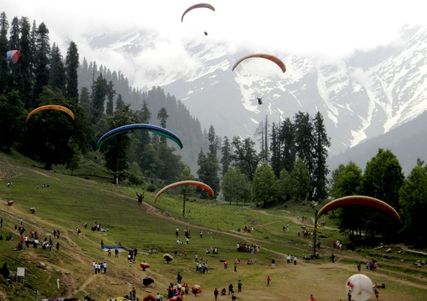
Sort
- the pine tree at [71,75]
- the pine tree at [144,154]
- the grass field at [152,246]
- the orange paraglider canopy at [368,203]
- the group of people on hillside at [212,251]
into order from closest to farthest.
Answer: the grass field at [152,246] → the orange paraglider canopy at [368,203] → the group of people on hillside at [212,251] → the pine tree at [71,75] → the pine tree at [144,154]

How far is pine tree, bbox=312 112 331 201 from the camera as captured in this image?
109m

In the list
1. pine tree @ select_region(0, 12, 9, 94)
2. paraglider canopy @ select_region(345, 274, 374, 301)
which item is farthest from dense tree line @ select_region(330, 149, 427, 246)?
pine tree @ select_region(0, 12, 9, 94)

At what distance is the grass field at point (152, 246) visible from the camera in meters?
39.0

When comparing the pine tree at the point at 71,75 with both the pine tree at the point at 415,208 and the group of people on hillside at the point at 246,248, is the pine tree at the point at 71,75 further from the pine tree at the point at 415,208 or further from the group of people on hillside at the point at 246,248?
the pine tree at the point at 415,208

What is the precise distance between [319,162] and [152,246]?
65.4 meters

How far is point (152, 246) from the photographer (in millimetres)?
55531

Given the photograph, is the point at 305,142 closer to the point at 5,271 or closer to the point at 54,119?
the point at 54,119

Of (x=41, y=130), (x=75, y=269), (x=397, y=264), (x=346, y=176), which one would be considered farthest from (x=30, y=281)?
(x=41, y=130)

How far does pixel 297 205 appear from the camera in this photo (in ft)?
338

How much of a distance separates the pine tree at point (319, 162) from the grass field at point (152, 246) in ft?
66.4

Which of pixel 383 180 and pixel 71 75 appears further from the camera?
pixel 71 75

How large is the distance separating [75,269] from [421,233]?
4067cm

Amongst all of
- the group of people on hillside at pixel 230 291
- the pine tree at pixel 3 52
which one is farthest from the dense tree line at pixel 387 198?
the pine tree at pixel 3 52

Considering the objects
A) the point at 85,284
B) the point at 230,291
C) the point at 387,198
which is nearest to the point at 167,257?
the point at 230,291
